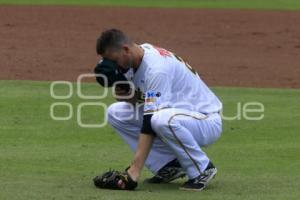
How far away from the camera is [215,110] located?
747 cm

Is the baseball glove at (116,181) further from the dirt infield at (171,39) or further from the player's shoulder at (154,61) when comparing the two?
the dirt infield at (171,39)

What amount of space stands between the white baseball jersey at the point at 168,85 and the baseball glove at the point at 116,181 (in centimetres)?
50

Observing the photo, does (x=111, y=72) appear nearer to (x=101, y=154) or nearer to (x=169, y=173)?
(x=169, y=173)

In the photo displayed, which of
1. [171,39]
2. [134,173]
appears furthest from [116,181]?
[171,39]

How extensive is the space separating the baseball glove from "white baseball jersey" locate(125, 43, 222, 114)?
0.50 metres

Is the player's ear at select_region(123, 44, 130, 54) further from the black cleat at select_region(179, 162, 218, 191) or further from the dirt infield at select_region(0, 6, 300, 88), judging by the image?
the dirt infield at select_region(0, 6, 300, 88)

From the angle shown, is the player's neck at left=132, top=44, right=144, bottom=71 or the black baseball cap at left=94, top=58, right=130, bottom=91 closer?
the player's neck at left=132, top=44, right=144, bottom=71

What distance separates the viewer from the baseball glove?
23.3 feet

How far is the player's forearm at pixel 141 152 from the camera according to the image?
7074 mm

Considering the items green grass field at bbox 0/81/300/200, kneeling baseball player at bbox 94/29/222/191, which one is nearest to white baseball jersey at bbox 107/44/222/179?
kneeling baseball player at bbox 94/29/222/191

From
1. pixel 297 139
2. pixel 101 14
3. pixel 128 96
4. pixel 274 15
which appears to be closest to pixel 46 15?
pixel 101 14

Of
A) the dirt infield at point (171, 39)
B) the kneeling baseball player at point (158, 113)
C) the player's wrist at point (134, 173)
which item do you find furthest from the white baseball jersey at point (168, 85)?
the dirt infield at point (171, 39)

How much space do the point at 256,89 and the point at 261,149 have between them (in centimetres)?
489

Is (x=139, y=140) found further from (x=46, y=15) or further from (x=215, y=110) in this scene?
(x=46, y=15)
